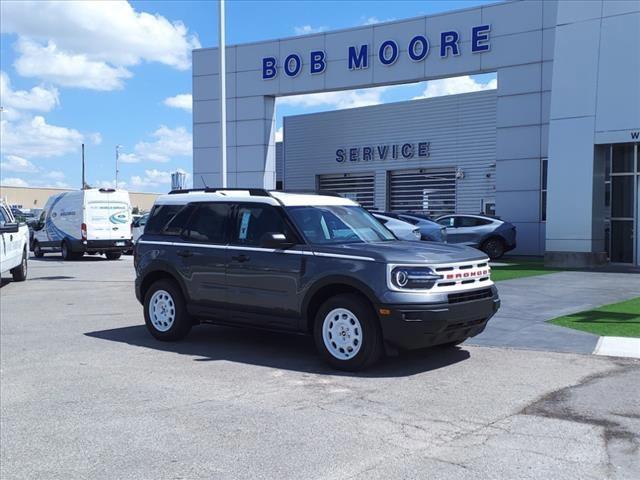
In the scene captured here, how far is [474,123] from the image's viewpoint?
3194cm

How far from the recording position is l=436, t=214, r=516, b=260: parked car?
22156mm

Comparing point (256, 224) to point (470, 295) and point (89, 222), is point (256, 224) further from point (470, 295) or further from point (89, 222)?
point (89, 222)

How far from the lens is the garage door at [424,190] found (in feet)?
110

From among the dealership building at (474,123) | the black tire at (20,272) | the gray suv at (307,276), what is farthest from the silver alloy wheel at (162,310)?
the dealership building at (474,123)

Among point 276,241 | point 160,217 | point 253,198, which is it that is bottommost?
point 276,241

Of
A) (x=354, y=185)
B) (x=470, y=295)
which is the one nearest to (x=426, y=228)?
(x=470, y=295)

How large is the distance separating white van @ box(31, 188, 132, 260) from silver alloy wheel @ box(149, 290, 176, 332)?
1559 cm

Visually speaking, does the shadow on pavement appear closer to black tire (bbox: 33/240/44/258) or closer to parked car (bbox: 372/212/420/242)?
parked car (bbox: 372/212/420/242)

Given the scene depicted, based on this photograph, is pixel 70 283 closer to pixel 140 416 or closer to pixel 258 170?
pixel 140 416

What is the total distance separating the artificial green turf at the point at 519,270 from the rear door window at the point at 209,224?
342 inches

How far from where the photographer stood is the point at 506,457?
15.1ft

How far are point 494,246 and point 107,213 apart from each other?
13668 millimetres

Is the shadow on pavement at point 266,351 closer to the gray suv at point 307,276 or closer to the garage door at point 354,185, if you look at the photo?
the gray suv at point 307,276

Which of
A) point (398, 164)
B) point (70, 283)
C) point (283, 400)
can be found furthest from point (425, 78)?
point (283, 400)
